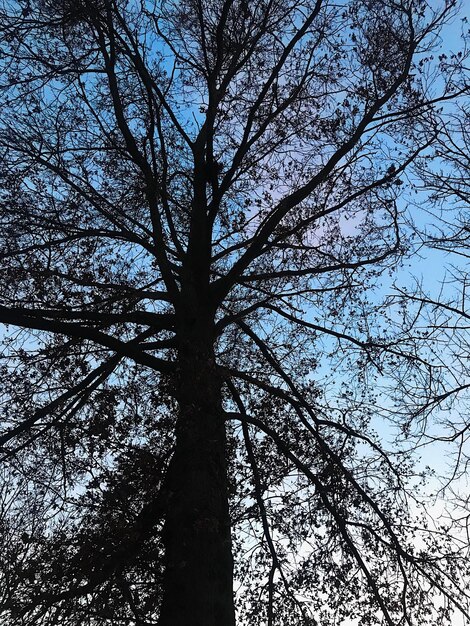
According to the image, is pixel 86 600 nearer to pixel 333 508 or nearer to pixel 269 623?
pixel 269 623

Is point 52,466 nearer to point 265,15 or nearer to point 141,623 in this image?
point 141,623

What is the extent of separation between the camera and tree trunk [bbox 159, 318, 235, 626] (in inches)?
169

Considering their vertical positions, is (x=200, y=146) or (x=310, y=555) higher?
(x=200, y=146)

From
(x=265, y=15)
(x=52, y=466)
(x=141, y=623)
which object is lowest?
(x=141, y=623)

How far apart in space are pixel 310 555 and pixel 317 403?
2.02m

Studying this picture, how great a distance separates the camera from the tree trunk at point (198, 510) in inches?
169

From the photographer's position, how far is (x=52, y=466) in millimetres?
6316

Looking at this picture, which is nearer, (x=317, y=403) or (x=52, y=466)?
(x=52, y=466)

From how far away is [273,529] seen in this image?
6.54 metres

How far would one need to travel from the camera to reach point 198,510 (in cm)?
478

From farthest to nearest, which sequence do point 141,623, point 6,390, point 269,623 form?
point 6,390 → point 269,623 → point 141,623

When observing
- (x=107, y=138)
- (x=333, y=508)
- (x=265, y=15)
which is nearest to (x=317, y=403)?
(x=333, y=508)

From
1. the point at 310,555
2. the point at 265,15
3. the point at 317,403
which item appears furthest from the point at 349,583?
the point at 265,15

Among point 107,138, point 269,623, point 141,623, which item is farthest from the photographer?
point 107,138
